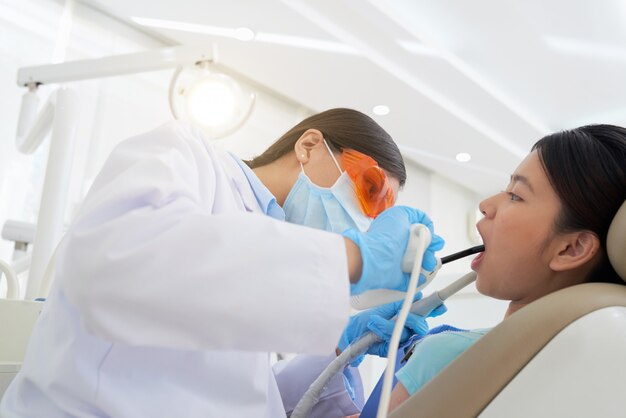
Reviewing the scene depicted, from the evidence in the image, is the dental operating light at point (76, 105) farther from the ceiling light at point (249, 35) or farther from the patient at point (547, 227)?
the ceiling light at point (249, 35)

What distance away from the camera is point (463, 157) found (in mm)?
5016

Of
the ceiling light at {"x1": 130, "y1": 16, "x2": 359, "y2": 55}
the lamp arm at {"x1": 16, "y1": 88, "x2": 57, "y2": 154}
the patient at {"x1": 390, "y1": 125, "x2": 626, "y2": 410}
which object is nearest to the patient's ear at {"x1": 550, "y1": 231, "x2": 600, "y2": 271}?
the patient at {"x1": 390, "y1": 125, "x2": 626, "y2": 410}

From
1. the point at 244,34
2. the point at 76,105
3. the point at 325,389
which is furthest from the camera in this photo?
the point at 244,34

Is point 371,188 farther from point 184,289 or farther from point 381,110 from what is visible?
point 381,110

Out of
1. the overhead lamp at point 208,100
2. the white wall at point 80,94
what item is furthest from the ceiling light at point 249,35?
the overhead lamp at point 208,100

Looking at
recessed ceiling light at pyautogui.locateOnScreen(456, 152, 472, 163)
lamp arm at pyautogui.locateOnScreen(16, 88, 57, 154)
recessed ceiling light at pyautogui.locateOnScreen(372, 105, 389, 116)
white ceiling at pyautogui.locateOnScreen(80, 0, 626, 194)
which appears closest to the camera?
lamp arm at pyautogui.locateOnScreen(16, 88, 57, 154)

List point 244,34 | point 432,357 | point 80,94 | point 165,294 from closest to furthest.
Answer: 1. point 165,294
2. point 432,357
3. point 80,94
4. point 244,34

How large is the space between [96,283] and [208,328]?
0.17 m

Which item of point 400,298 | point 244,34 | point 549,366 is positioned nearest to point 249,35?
point 244,34

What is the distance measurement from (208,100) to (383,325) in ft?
2.97

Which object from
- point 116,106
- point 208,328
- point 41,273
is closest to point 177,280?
point 208,328

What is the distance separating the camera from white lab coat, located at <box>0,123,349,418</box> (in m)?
0.78

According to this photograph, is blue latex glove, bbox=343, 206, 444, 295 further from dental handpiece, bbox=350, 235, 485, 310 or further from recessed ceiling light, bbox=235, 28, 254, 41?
recessed ceiling light, bbox=235, 28, 254, 41

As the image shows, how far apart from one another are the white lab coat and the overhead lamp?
2.53 ft
